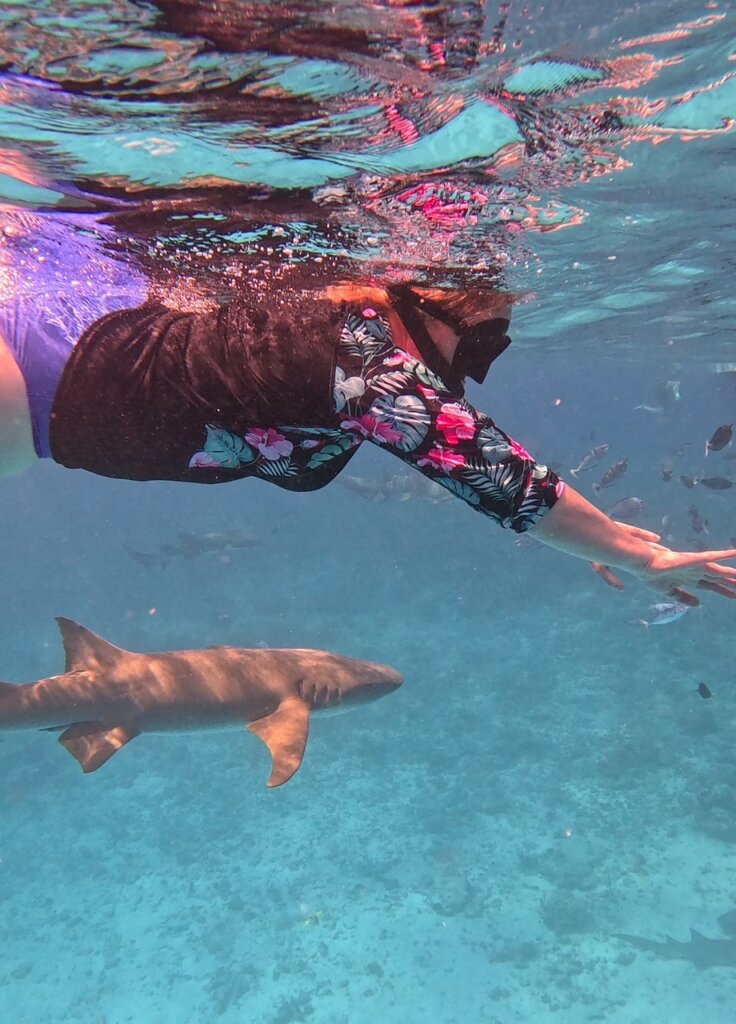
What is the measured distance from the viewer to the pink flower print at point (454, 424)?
8.96 feet

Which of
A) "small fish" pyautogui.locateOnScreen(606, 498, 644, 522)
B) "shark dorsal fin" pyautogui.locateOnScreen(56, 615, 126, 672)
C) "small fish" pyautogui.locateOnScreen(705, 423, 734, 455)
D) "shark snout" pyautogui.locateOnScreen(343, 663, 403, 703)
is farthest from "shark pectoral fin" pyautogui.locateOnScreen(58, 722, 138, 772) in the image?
"small fish" pyautogui.locateOnScreen(705, 423, 734, 455)

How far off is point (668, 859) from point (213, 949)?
29.1 feet

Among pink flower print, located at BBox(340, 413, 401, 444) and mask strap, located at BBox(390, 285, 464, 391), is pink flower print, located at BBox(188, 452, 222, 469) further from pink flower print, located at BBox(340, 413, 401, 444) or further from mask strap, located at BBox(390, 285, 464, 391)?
mask strap, located at BBox(390, 285, 464, 391)

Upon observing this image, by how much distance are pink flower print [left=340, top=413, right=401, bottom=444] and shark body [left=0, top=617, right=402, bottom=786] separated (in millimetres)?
4498

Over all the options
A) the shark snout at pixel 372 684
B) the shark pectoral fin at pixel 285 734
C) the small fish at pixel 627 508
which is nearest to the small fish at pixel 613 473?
the small fish at pixel 627 508

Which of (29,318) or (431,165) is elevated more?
(431,165)

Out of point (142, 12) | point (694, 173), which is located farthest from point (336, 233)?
point (694, 173)

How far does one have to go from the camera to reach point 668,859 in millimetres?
12531

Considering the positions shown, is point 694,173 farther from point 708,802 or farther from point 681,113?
point 708,802

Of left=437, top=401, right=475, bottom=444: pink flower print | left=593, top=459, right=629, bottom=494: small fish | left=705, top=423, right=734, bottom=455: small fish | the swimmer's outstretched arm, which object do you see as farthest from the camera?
left=593, top=459, right=629, bottom=494: small fish

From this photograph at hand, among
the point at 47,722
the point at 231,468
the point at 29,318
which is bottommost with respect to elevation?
the point at 47,722

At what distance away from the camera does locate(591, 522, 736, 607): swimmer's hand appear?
3.28m

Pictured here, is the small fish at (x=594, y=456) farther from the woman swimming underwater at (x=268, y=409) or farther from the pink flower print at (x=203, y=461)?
the pink flower print at (x=203, y=461)

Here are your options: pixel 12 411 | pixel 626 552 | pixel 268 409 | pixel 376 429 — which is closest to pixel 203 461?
pixel 268 409
